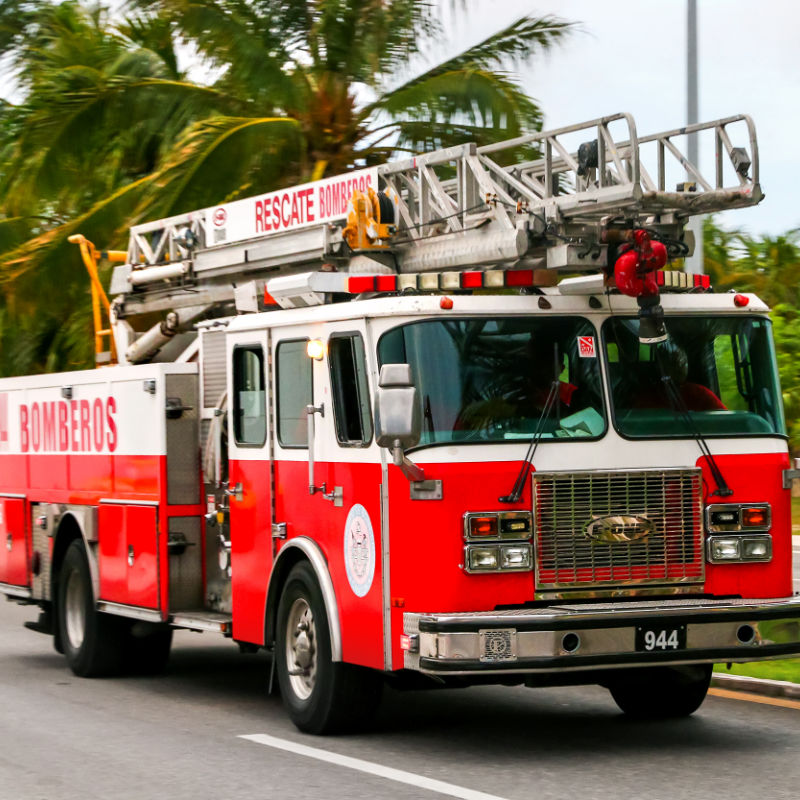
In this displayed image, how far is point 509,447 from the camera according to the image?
8.63 metres

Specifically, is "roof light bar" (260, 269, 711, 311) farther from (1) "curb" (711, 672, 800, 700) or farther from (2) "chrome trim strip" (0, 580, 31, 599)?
(2) "chrome trim strip" (0, 580, 31, 599)

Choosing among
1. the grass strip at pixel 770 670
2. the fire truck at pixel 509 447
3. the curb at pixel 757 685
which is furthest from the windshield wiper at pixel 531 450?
the grass strip at pixel 770 670

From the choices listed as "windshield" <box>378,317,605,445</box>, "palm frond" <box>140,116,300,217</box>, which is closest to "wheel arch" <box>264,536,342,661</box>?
"windshield" <box>378,317,605,445</box>

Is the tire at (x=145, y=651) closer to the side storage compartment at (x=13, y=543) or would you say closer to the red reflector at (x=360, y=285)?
the side storage compartment at (x=13, y=543)

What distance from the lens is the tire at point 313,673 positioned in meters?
9.13

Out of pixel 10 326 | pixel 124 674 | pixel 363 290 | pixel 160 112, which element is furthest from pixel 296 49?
pixel 363 290

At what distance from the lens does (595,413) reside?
8977 millimetres

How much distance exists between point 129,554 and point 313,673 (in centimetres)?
279

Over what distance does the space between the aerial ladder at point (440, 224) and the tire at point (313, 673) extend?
1.79m

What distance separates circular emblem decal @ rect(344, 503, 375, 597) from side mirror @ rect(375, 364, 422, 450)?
81 centimetres

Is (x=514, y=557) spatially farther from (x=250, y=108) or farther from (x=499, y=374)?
(x=250, y=108)

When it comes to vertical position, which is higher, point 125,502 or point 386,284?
point 386,284

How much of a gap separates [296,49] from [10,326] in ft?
27.8

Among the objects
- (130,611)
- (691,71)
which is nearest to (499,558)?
(130,611)
